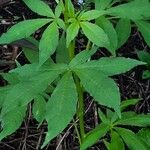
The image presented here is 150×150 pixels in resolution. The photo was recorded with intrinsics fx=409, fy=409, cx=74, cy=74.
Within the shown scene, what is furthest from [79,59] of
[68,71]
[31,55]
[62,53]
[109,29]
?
[31,55]

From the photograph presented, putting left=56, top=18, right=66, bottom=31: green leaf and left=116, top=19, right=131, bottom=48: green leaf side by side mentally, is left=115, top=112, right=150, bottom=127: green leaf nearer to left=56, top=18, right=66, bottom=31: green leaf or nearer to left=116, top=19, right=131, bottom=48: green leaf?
left=116, top=19, right=131, bottom=48: green leaf

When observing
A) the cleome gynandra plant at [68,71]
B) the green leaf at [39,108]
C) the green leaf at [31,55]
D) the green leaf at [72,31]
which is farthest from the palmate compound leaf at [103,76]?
the green leaf at [31,55]

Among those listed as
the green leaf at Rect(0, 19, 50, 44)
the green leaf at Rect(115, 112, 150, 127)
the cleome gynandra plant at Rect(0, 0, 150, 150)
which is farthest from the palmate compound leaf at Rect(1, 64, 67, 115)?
the green leaf at Rect(115, 112, 150, 127)

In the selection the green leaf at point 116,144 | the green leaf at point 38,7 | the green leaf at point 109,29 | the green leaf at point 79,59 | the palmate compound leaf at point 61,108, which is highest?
the green leaf at point 38,7

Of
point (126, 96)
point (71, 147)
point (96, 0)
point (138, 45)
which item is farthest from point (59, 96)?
point (138, 45)

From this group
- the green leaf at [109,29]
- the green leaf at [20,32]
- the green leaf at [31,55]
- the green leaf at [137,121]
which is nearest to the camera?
the green leaf at [20,32]

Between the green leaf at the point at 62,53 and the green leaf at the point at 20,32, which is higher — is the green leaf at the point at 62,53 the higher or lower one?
the lower one

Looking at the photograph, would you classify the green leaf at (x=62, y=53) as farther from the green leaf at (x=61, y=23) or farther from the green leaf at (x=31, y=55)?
the green leaf at (x=61, y=23)
